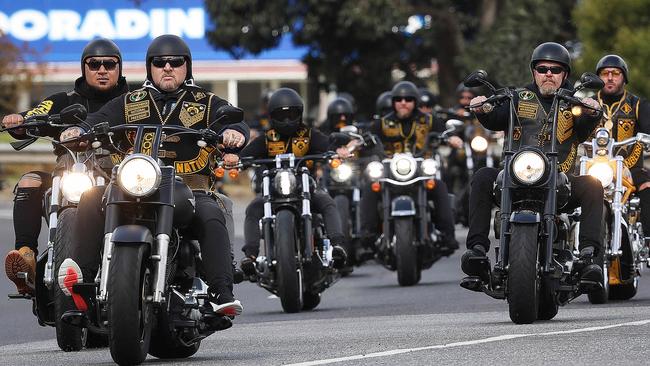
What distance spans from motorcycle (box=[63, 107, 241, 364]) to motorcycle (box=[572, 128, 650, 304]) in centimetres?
476

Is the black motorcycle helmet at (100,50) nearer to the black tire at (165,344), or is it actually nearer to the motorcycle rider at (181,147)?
the motorcycle rider at (181,147)

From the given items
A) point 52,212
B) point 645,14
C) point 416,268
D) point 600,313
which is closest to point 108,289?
point 52,212

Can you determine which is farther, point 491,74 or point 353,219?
point 491,74

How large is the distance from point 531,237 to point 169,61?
2512mm

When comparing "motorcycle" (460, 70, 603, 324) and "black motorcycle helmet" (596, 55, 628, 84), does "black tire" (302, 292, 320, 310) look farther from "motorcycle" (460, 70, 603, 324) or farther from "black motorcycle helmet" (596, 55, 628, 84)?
"motorcycle" (460, 70, 603, 324)

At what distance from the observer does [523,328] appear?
38.3 feet

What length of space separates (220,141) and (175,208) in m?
0.50

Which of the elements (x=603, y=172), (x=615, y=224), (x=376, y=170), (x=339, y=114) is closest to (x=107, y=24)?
(x=339, y=114)

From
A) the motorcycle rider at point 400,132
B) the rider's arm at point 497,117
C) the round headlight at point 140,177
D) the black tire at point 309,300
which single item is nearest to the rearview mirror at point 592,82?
the rider's arm at point 497,117

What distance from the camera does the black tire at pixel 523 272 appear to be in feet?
38.9

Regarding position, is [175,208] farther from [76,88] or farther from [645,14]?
[645,14]

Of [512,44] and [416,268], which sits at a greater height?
[512,44]

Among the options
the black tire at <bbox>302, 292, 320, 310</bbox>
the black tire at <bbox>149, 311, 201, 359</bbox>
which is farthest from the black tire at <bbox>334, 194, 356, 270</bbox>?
the black tire at <bbox>149, 311, 201, 359</bbox>

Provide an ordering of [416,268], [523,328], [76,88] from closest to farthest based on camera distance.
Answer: [523,328]
[76,88]
[416,268]
